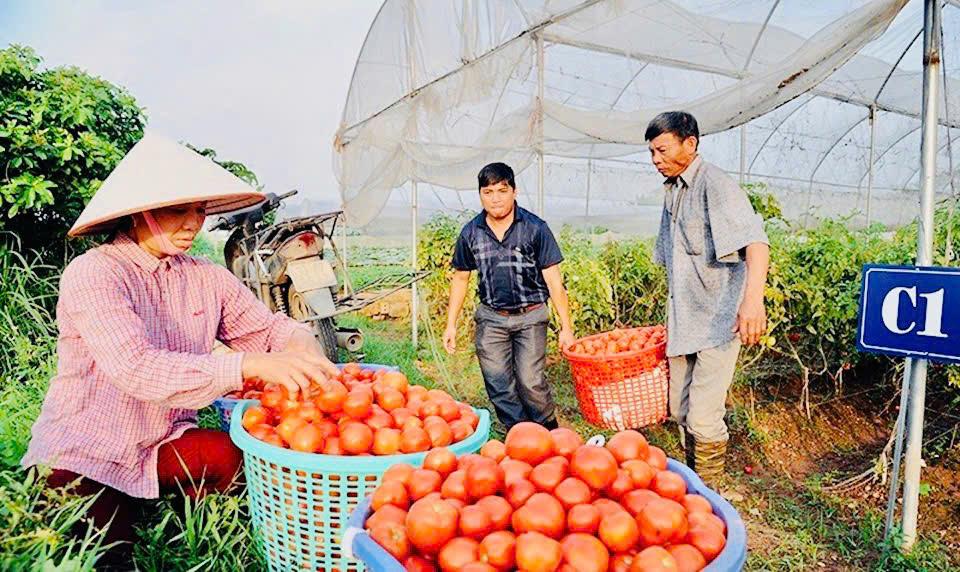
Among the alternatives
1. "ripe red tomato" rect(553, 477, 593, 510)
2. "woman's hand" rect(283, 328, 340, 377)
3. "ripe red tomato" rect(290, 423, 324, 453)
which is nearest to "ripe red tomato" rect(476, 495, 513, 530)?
"ripe red tomato" rect(553, 477, 593, 510)

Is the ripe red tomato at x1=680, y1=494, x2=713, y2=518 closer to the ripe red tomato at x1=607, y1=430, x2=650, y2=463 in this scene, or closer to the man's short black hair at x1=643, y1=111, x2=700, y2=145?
the ripe red tomato at x1=607, y1=430, x2=650, y2=463

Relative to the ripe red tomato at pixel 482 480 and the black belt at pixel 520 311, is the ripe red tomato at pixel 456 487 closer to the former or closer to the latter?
the ripe red tomato at pixel 482 480

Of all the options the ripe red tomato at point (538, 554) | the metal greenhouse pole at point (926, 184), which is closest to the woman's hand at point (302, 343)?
the ripe red tomato at point (538, 554)

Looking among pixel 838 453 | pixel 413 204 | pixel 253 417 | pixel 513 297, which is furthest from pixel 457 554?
pixel 413 204

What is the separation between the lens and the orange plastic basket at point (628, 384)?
3260 millimetres

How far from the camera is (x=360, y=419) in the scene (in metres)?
2.02

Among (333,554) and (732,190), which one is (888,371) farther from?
(333,554)

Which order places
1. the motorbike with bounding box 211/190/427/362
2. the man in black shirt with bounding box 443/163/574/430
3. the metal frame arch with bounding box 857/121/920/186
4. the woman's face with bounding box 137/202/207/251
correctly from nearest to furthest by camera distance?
1. the woman's face with bounding box 137/202/207/251
2. the man in black shirt with bounding box 443/163/574/430
3. the motorbike with bounding box 211/190/427/362
4. the metal frame arch with bounding box 857/121/920/186

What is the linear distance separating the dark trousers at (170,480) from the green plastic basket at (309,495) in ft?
1.56

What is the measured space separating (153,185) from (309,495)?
1.14 meters

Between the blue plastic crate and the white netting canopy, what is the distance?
2.57 m

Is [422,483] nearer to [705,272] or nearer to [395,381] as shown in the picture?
[395,381]

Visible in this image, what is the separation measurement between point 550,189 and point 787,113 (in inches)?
161

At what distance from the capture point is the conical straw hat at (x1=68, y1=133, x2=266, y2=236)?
203cm
